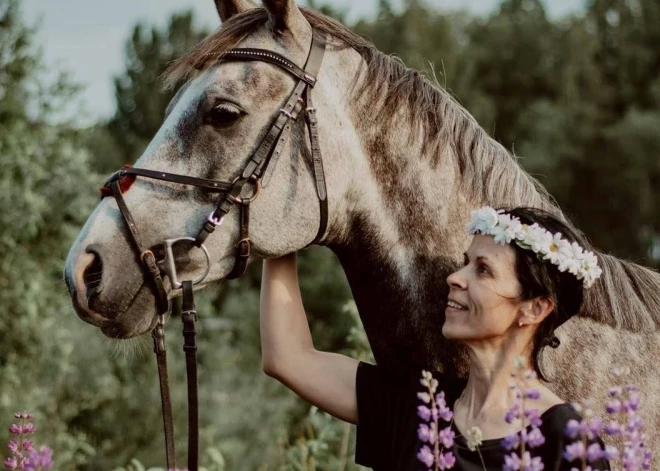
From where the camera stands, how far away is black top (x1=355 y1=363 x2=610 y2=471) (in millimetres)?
2916

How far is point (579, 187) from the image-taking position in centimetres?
3544

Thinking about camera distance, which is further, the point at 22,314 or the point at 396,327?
the point at 22,314

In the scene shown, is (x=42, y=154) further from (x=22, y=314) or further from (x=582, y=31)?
(x=582, y=31)

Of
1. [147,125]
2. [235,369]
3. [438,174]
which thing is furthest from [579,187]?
[438,174]

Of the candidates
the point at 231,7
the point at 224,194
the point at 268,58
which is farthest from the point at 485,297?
the point at 231,7

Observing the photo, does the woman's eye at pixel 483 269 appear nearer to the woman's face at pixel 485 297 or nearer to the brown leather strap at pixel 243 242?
the woman's face at pixel 485 297

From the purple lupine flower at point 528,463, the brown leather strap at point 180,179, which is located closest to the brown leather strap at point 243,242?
the brown leather strap at point 180,179

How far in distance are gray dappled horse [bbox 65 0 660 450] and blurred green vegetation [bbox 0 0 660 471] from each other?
2.17ft

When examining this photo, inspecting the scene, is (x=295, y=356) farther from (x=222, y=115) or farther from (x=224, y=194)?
(x=222, y=115)

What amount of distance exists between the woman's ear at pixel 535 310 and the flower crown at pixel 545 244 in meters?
0.14

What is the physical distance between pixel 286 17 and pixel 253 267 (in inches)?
962

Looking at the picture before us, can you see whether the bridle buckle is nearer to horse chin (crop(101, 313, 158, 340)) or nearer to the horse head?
the horse head

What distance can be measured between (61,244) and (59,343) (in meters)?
1.04

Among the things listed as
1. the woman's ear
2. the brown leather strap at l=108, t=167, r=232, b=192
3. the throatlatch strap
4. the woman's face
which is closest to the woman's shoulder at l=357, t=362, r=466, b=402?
the woman's face
